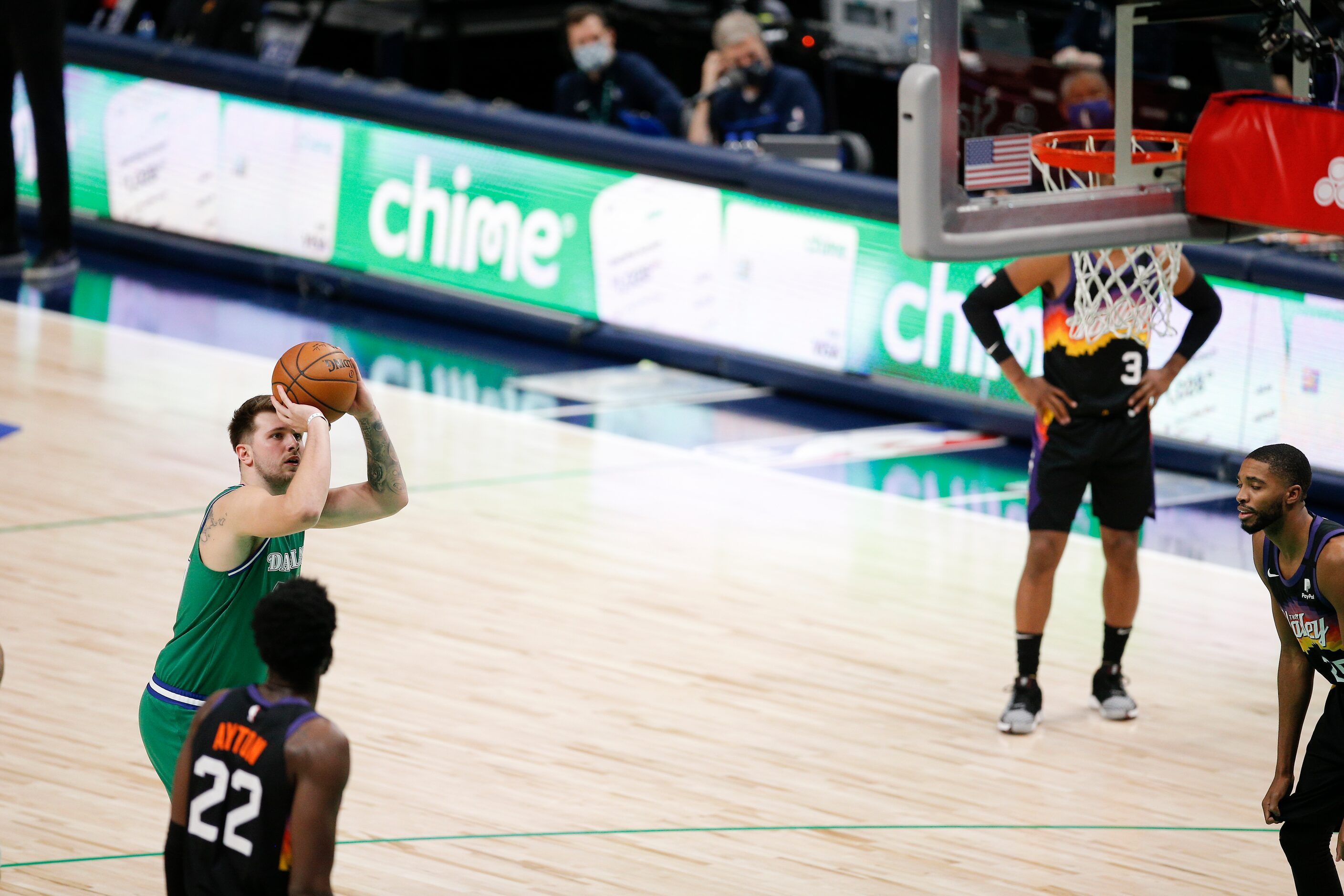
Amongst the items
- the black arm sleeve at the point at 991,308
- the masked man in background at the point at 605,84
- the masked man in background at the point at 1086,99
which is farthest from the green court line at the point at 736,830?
the masked man in background at the point at 605,84

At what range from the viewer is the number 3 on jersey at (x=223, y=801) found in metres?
4.09

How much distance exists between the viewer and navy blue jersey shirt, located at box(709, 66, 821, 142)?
1363cm

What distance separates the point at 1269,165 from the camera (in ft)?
20.9

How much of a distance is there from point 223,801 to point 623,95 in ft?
34.2

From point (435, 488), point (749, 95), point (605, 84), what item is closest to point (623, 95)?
point (605, 84)

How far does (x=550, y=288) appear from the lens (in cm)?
1326

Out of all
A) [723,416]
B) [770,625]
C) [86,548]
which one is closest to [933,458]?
[723,416]

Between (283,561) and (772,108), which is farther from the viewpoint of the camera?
(772,108)

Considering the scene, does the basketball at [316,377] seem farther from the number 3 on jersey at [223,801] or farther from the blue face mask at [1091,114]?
the blue face mask at [1091,114]

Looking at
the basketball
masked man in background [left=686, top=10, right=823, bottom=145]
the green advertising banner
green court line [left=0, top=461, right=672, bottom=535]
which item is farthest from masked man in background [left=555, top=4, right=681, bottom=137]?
the basketball

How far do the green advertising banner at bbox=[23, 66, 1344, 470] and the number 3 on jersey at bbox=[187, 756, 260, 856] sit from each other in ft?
24.8

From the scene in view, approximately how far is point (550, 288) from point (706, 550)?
401 cm

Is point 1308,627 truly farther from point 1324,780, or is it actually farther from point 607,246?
point 607,246

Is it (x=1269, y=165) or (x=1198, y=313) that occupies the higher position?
(x=1269, y=165)
